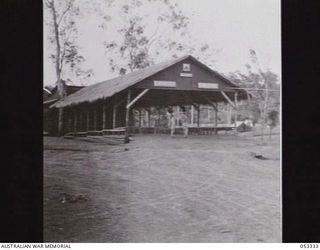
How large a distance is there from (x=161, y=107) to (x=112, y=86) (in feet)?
1.03

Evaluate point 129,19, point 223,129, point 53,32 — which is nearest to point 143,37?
point 129,19

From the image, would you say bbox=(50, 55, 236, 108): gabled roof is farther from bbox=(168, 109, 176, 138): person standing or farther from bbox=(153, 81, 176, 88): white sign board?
bbox=(168, 109, 176, 138): person standing

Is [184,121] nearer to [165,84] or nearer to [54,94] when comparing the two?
[165,84]

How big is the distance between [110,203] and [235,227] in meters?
0.72

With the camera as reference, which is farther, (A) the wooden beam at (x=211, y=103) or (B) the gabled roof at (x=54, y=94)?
(A) the wooden beam at (x=211, y=103)

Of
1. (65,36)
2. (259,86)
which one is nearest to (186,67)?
(259,86)

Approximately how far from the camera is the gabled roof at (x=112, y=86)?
9.06 feet

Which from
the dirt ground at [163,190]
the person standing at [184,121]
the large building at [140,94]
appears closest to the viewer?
the dirt ground at [163,190]

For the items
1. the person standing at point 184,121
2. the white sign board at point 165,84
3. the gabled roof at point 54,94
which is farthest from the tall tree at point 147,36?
the person standing at point 184,121

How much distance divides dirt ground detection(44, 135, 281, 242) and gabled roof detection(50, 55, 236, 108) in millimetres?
251

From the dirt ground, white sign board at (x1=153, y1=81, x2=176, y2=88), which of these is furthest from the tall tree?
the dirt ground

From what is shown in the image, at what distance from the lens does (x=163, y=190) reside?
2754mm

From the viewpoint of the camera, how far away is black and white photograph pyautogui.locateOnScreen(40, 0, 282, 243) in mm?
2727

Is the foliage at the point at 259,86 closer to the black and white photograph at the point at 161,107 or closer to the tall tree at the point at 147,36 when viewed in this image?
the black and white photograph at the point at 161,107
